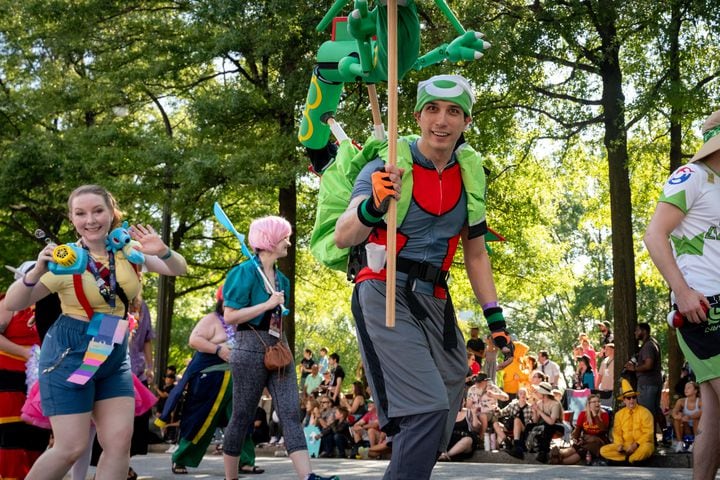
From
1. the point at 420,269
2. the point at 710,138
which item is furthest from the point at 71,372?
the point at 710,138

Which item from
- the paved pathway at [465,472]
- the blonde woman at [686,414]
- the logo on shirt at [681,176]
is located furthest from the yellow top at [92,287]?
the blonde woman at [686,414]

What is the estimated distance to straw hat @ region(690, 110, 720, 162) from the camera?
6.02 metres

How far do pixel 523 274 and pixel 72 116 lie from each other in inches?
460

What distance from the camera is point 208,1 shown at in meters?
21.5

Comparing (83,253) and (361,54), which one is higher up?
(361,54)

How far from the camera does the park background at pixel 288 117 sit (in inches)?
671

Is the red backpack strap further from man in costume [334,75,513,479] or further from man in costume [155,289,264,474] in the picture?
man in costume [155,289,264,474]

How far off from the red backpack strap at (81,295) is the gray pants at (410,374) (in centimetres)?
174

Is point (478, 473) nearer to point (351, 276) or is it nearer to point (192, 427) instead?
point (192, 427)

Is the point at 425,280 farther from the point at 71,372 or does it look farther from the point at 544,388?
the point at 544,388

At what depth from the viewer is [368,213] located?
4.75 meters

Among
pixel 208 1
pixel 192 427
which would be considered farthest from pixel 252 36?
pixel 192 427

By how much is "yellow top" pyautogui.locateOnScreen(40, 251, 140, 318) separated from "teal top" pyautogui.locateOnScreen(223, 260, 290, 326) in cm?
208

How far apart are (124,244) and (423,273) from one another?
1.95 m
